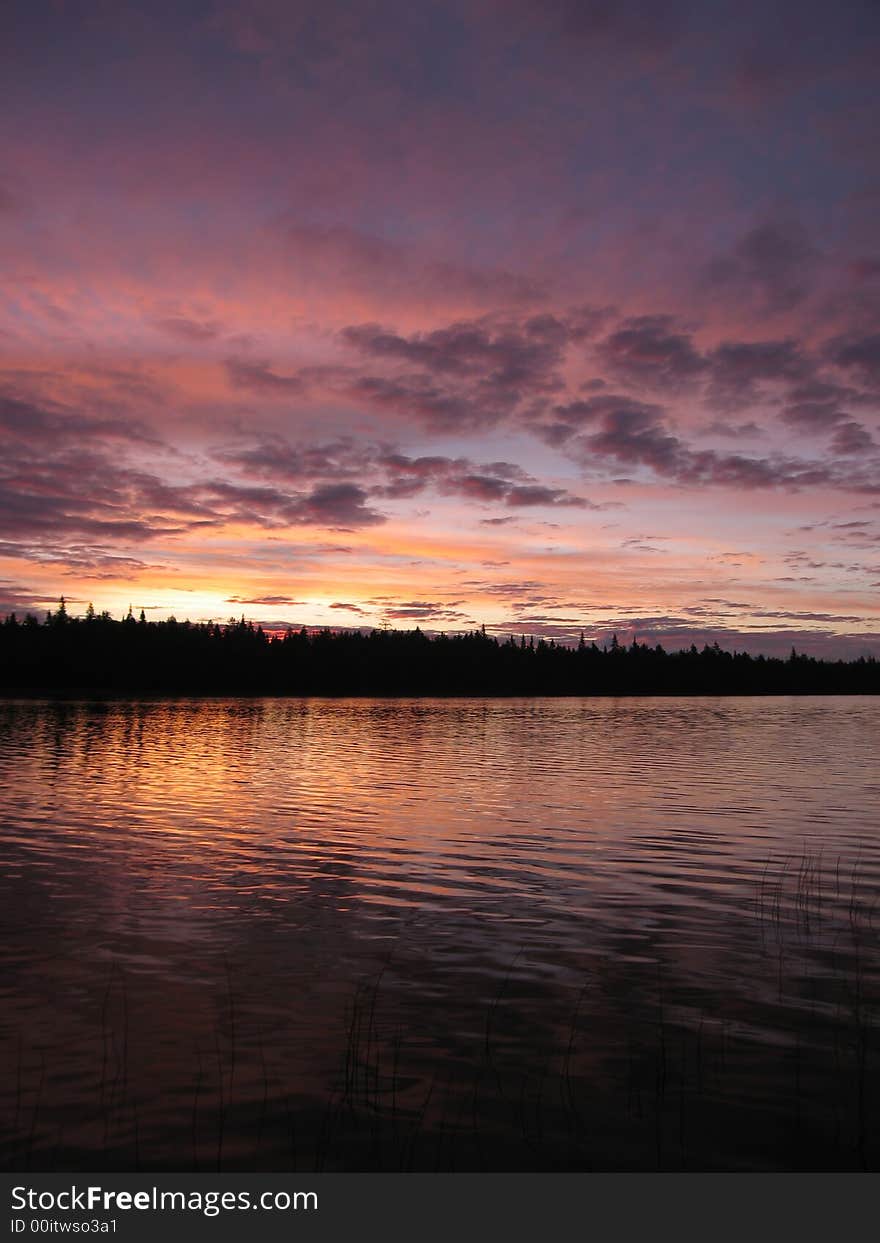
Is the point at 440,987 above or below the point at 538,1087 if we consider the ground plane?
below

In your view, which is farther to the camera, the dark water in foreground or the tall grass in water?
the dark water in foreground

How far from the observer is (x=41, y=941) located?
18.2 metres

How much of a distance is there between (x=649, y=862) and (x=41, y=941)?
55.9 ft

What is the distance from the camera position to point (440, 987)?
15547 millimetres

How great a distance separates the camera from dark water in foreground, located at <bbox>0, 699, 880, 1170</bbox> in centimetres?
1045

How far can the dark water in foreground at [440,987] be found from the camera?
10445 millimetres

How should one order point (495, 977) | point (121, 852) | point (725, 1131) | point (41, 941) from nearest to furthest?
point (725, 1131), point (495, 977), point (41, 941), point (121, 852)

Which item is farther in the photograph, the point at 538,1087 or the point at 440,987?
the point at 440,987

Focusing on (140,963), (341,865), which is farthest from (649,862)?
(140,963)

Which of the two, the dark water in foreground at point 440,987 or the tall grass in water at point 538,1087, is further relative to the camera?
the dark water in foreground at point 440,987
